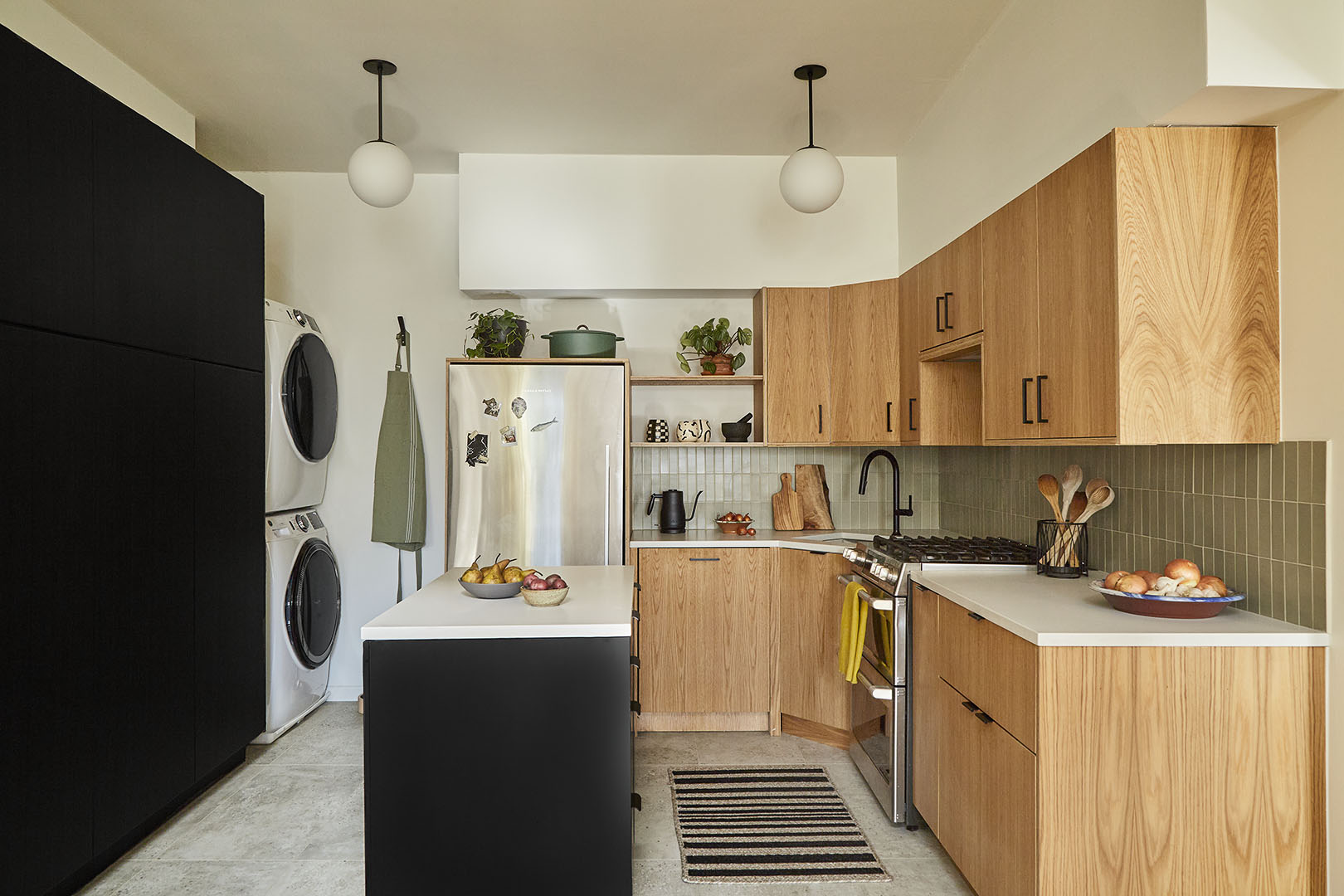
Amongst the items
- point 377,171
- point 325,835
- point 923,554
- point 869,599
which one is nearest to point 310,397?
point 377,171

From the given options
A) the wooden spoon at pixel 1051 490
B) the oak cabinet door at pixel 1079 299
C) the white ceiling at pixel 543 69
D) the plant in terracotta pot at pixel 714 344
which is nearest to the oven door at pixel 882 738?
the wooden spoon at pixel 1051 490

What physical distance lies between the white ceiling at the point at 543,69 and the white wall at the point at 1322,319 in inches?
51.7

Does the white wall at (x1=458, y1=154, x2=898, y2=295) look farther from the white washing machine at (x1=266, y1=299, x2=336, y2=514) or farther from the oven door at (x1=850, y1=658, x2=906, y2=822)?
the oven door at (x1=850, y1=658, x2=906, y2=822)

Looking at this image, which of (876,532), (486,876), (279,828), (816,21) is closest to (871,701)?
(876,532)

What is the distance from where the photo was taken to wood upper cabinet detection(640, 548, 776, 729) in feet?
12.8

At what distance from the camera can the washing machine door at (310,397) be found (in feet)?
12.6

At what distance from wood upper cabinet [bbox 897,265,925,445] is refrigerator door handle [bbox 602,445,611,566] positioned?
4.45 feet

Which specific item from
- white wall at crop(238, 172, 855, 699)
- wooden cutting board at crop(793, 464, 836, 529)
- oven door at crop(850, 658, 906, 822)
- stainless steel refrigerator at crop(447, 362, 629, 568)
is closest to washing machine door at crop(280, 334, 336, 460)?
white wall at crop(238, 172, 855, 699)

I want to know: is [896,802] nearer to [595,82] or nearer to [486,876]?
[486,876]

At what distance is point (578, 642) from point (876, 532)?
247 cm

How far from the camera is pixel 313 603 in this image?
405 cm

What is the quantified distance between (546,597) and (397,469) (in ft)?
7.04

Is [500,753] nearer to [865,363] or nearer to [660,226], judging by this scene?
[865,363]

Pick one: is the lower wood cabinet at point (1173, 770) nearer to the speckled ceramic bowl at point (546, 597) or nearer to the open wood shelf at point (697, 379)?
the speckled ceramic bowl at point (546, 597)
